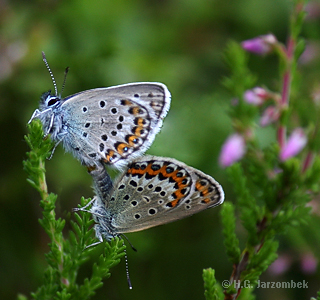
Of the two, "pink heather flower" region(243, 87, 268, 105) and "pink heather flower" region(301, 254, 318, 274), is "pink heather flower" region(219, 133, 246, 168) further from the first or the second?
"pink heather flower" region(301, 254, 318, 274)

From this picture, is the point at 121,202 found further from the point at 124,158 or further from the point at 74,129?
the point at 74,129

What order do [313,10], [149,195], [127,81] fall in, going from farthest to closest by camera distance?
[313,10] < [127,81] < [149,195]

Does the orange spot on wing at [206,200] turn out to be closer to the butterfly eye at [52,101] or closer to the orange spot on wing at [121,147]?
the orange spot on wing at [121,147]

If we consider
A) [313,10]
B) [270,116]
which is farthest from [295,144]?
[313,10]

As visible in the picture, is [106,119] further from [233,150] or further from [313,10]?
[313,10]

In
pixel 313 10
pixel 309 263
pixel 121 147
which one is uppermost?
pixel 313 10

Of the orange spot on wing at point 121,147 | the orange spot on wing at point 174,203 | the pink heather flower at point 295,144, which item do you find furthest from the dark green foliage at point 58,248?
the pink heather flower at point 295,144

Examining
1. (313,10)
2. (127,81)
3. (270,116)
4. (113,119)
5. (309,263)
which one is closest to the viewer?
(270,116)

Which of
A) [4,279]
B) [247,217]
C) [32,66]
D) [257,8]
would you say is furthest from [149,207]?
[257,8]
